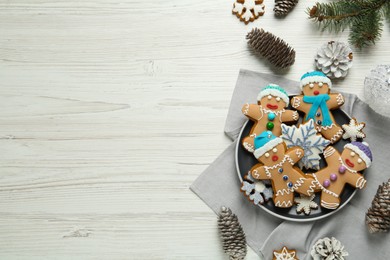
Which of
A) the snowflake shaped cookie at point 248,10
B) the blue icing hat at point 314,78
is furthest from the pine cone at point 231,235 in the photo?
the snowflake shaped cookie at point 248,10

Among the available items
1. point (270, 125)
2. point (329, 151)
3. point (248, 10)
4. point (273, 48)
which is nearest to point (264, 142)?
point (270, 125)

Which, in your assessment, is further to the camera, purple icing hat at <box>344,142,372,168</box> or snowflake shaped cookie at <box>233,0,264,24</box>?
snowflake shaped cookie at <box>233,0,264,24</box>

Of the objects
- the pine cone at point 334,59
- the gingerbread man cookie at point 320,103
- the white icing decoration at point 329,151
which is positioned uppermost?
the pine cone at point 334,59

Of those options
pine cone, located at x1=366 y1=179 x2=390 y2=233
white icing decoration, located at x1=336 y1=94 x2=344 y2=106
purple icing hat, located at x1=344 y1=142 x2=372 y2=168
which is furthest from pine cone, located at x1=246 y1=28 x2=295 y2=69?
pine cone, located at x1=366 y1=179 x2=390 y2=233

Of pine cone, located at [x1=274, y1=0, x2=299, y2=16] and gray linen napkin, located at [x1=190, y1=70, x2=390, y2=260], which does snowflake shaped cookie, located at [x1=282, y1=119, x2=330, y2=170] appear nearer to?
gray linen napkin, located at [x1=190, y1=70, x2=390, y2=260]

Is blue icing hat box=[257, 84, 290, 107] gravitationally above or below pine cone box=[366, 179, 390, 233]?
above

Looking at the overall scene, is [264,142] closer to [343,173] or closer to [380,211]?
[343,173]

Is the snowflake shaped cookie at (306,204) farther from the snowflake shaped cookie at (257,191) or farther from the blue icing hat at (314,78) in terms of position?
the blue icing hat at (314,78)
